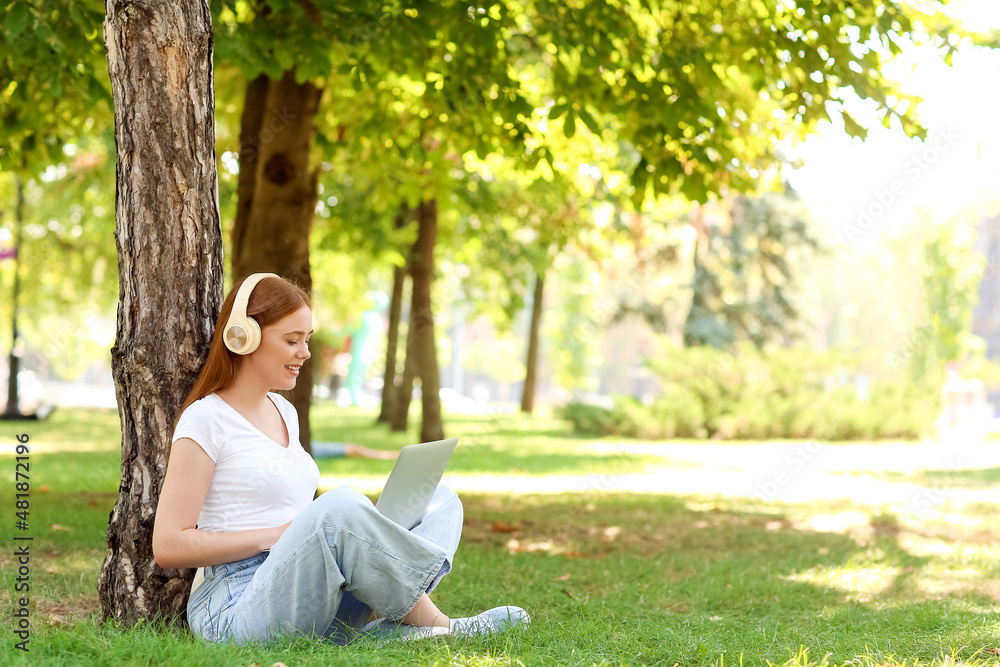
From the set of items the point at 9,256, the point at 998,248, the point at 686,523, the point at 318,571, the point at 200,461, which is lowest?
the point at 686,523

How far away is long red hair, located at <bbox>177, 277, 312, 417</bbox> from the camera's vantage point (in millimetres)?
3318

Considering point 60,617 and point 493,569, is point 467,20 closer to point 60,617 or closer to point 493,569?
point 493,569

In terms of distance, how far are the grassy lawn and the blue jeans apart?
0.12 meters

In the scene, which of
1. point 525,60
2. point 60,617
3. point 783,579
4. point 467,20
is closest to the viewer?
point 60,617

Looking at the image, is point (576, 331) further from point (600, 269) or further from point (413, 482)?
point (413, 482)

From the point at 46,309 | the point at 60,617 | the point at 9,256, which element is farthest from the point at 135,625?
the point at 46,309

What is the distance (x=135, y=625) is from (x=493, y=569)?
2529 millimetres

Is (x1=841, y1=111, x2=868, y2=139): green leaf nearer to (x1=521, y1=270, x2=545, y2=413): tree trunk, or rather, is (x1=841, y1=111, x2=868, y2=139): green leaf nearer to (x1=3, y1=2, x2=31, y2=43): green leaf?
(x1=3, y1=2, x2=31, y2=43): green leaf

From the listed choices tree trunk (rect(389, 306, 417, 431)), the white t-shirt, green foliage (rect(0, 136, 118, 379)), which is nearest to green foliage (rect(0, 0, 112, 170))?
the white t-shirt

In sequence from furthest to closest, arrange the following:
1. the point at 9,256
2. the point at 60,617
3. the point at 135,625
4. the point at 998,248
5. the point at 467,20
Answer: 1. the point at 998,248
2. the point at 9,256
3. the point at 467,20
4. the point at 60,617
5. the point at 135,625

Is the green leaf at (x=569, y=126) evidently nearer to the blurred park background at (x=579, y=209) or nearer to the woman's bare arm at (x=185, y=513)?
the blurred park background at (x=579, y=209)

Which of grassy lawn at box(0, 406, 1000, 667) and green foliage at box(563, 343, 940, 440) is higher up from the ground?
green foliage at box(563, 343, 940, 440)

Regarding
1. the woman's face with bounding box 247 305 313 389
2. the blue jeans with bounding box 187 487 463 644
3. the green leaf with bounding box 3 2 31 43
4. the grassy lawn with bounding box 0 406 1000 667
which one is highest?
the green leaf with bounding box 3 2 31 43

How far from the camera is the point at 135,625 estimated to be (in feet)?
11.5
